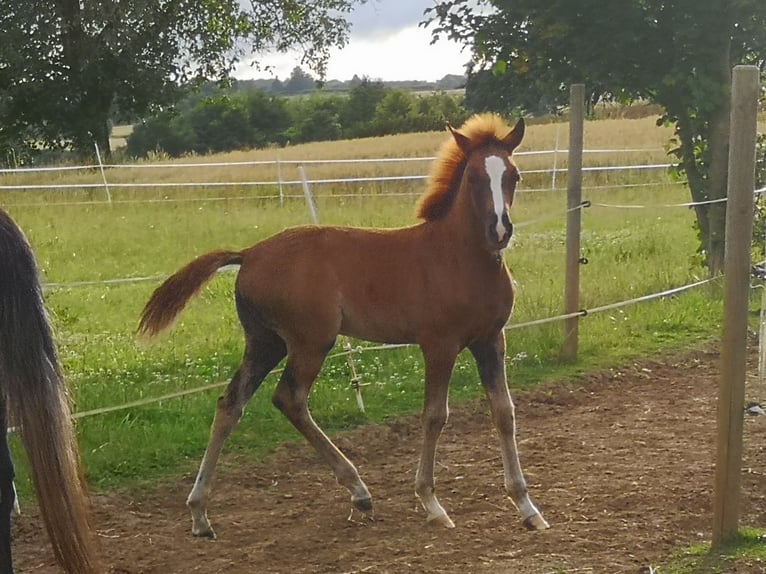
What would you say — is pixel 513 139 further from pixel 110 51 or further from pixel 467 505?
pixel 110 51

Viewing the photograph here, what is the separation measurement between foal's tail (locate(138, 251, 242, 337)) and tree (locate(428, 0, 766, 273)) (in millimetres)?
5800

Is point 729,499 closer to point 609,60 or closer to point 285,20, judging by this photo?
point 609,60

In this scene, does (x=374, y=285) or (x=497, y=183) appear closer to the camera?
(x=497, y=183)

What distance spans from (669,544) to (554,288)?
5.83 metres

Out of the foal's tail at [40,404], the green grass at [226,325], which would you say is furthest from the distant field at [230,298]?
the foal's tail at [40,404]

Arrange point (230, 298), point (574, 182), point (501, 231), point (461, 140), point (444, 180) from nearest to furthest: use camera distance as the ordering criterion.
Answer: point (501, 231), point (461, 140), point (444, 180), point (574, 182), point (230, 298)

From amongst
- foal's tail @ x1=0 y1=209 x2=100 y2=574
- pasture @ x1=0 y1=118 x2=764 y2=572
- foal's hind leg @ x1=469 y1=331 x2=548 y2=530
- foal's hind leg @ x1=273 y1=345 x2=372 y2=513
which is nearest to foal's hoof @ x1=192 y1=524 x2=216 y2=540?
pasture @ x1=0 y1=118 x2=764 y2=572

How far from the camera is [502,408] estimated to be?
455 centimetres

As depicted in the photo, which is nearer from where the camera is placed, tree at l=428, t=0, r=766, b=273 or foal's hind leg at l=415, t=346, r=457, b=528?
foal's hind leg at l=415, t=346, r=457, b=528

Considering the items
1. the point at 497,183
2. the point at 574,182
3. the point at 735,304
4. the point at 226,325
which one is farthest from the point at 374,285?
the point at 226,325

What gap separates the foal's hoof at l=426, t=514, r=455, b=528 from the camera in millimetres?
4359

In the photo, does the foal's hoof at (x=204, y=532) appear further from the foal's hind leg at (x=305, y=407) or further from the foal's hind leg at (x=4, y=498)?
the foal's hind leg at (x=4, y=498)

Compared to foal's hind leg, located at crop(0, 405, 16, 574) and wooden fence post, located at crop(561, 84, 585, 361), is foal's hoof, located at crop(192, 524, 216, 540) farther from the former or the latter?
wooden fence post, located at crop(561, 84, 585, 361)

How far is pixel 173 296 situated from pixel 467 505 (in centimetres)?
176
